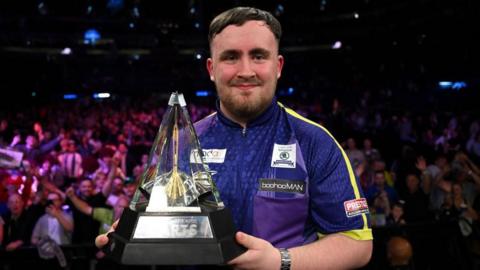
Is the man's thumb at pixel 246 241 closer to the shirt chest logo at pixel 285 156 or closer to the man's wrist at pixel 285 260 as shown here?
A: the man's wrist at pixel 285 260

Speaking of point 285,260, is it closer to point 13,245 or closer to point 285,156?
point 285,156

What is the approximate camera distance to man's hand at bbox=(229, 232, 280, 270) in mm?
1423

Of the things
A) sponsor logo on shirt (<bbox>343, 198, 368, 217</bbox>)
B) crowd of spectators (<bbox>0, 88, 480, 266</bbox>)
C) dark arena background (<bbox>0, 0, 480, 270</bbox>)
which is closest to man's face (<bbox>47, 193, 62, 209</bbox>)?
crowd of spectators (<bbox>0, 88, 480, 266</bbox>)

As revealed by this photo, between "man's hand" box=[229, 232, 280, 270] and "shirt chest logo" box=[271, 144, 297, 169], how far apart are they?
39 cm

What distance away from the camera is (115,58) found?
1065 inches

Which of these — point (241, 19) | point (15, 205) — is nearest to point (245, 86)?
point (241, 19)

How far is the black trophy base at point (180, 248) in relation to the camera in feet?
4.51

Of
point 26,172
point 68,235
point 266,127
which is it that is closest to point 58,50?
point 26,172

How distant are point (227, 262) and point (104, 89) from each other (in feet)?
86.6

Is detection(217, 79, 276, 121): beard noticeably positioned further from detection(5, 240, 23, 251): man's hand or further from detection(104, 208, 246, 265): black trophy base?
detection(5, 240, 23, 251): man's hand

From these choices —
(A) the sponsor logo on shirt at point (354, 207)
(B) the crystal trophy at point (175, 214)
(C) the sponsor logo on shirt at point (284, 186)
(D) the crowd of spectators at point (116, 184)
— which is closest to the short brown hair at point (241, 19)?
(B) the crystal trophy at point (175, 214)

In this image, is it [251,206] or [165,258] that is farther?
[251,206]

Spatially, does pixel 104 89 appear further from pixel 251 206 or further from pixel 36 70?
pixel 251 206

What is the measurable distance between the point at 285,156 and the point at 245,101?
212 mm
